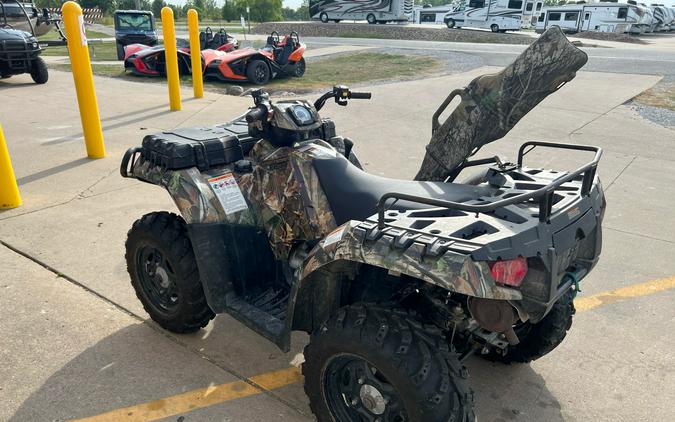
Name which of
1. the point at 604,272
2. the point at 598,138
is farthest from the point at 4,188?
the point at 598,138

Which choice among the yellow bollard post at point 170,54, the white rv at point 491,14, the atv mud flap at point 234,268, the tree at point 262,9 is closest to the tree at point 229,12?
the tree at point 262,9

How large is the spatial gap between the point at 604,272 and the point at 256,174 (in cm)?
291

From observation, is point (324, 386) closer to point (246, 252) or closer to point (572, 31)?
point (246, 252)

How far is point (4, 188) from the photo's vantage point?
5.23 meters

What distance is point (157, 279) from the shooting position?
10.8 feet

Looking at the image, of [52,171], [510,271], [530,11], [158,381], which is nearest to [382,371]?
[510,271]

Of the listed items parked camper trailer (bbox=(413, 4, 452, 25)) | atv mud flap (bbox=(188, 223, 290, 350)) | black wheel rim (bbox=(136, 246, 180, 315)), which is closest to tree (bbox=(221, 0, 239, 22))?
parked camper trailer (bbox=(413, 4, 452, 25))

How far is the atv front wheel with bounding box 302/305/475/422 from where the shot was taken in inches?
79.1

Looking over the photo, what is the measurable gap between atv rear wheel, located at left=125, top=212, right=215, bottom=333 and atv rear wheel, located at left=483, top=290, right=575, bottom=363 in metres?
1.80

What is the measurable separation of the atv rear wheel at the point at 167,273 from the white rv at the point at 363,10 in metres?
38.0

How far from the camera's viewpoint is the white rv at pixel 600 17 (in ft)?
120

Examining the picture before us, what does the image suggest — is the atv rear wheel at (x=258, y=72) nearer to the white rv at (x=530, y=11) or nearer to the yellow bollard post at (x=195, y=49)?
the yellow bollard post at (x=195, y=49)

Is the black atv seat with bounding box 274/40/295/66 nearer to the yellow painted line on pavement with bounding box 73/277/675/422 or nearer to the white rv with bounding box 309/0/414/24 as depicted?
the yellow painted line on pavement with bounding box 73/277/675/422

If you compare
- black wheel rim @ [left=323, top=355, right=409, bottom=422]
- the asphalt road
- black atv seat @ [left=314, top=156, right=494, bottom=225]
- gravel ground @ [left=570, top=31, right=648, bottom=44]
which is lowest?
black wheel rim @ [left=323, top=355, right=409, bottom=422]
